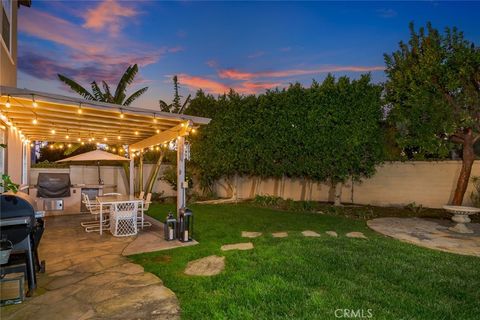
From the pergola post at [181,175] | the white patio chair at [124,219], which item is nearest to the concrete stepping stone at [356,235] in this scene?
the pergola post at [181,175]

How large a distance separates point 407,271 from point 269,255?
233cm

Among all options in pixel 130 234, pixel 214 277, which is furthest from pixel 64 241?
pixel 214 277

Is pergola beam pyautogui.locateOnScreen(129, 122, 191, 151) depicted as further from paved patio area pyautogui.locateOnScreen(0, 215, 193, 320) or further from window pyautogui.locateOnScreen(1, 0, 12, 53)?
window pyautogui.locateOnScreen(1, 0, 12, 53)

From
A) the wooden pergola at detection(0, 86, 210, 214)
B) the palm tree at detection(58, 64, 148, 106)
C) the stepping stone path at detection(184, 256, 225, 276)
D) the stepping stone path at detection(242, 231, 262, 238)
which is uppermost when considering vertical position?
the palm tree at detection(58, 64, 148, 106)

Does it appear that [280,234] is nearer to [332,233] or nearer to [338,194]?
Result: [332,233]

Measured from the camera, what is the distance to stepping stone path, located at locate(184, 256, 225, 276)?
4.58m

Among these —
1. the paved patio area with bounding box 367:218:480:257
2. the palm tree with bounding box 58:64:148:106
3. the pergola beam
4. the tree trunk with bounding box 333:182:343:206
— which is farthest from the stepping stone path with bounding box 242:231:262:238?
the palm tree with bounding box 58:64:148:106

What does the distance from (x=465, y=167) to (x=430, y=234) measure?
4.02 m

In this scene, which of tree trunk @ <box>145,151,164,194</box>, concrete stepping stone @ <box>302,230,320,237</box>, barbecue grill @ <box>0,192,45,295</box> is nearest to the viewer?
barbecue grill @ <box>0,192,45,295</box>

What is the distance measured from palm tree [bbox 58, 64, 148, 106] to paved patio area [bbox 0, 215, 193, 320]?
7.48 m

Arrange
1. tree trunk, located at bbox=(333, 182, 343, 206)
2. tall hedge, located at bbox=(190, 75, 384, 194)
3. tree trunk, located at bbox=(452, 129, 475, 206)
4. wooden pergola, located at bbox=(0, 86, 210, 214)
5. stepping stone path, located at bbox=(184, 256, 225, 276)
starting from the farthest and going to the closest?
tree trunk, located at bbox=(333, 182, 343, 206) → tall hedge, located at bbox=(190, 75, 384, 194) → tree trunk, located at bbox=(452, 129, 475, 206) → wooden pergola, located at bbox=(0, 86, 210, 214) → stepping stone path, located at bbox=(184, 256, 225, 276)

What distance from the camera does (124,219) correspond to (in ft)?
23.7

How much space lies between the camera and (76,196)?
10711mm

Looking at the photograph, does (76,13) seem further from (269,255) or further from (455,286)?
(455,286)
